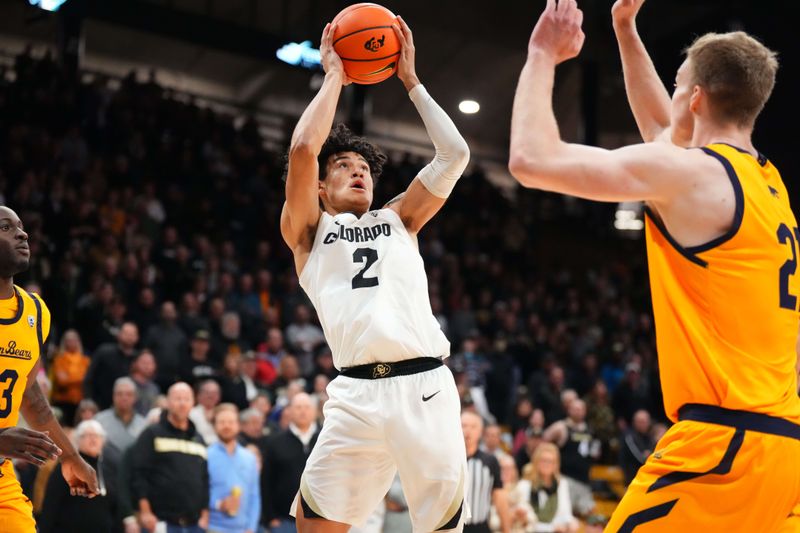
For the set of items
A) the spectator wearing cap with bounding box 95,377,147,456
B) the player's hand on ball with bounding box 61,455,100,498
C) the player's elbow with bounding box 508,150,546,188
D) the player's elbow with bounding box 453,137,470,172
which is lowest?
the spectator wearing cap with bounding box 95,377,147,456

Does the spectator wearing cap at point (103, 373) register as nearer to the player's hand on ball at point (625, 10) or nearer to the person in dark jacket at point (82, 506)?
the person in dark jacket at point (82, 506)

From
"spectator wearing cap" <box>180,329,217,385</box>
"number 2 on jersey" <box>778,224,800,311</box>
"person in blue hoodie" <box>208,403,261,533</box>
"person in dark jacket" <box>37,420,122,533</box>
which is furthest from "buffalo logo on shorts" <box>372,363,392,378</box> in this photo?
"spectator wearing cap" <box>180,329,217,385</box>

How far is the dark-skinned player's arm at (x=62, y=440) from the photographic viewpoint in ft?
Result: 17.1

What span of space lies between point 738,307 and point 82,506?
666cm

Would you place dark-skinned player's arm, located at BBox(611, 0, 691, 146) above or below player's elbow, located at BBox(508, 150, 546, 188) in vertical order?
above

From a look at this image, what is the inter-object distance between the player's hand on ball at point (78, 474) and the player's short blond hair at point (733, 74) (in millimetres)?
3658

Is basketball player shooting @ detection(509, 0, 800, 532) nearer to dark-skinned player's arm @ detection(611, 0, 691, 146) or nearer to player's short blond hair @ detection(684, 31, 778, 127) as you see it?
player's short blond hair @ detection(684, 31, 778, 127)

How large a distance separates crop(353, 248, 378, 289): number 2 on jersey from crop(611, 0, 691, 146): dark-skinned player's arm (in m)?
1.37

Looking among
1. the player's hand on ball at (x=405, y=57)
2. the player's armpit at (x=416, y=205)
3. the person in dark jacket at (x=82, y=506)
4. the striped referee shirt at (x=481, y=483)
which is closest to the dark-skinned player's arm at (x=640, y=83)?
the player's armpit at (x=416, y=205)

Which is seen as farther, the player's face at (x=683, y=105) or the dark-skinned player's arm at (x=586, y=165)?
the player's face at (x=683, y=105)

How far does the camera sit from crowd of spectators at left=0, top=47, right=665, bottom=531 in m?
11.0

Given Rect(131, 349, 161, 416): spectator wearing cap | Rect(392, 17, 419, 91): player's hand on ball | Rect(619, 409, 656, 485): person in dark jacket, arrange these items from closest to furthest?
Rect(392, 17, 419, 91): player's hand on ball < Rect(131, 349, 161, 416): spectator wearing cap < Rect(619, 409, 656, 485): person in dark jacket

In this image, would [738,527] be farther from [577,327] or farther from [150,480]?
[577,327]

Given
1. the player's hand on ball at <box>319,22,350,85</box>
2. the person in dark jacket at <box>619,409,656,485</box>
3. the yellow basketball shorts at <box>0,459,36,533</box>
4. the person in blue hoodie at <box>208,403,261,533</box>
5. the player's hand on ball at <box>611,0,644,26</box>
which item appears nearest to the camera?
the player's hand on ball at <box>611,0,644,26</box>
